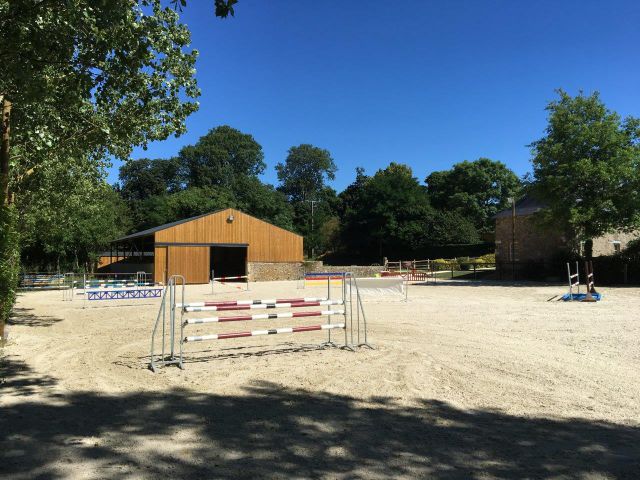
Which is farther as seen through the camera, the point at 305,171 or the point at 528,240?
the point at 305,171

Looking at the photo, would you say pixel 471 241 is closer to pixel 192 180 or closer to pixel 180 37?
pixel 192 180

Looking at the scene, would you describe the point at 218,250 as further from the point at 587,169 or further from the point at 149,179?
the point at 149,179

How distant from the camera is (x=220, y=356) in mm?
7961

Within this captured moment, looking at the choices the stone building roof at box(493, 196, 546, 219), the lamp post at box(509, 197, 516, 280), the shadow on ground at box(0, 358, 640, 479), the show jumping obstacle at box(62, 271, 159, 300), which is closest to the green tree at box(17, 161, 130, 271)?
the show jumping obstacle at box(62, 271, 159, 300)

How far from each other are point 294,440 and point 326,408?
0.96 m

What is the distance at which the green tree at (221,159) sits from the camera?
77.2 meters

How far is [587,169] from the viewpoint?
2620 cm

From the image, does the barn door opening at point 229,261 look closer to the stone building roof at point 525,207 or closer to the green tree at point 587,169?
the stone building roof at point 525,207

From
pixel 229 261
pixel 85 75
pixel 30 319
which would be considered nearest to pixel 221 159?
pixel 229 261

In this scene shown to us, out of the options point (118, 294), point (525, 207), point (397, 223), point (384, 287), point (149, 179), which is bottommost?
point (118, 294)

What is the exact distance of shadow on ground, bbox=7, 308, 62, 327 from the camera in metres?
12.4

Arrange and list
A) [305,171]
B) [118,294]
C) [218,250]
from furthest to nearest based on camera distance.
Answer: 1. [305,171]
2. [218,250]
3. [118,294]

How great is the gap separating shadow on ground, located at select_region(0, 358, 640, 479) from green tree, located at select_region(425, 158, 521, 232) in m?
65.0

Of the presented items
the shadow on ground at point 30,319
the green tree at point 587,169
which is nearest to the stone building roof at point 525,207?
the green tree at point 587,169
